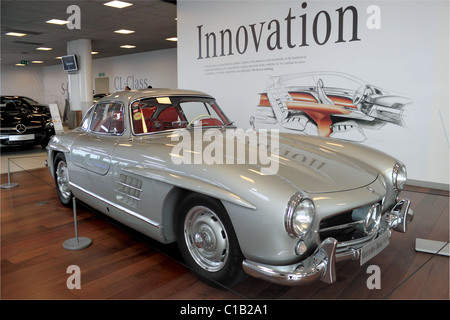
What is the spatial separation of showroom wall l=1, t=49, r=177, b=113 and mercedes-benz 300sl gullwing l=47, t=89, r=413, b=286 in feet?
35.3

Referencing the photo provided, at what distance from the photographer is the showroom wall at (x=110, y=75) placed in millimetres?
13695

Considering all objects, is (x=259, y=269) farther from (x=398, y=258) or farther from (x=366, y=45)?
(x=366, y=45)

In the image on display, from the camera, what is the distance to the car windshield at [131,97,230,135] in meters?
2.76

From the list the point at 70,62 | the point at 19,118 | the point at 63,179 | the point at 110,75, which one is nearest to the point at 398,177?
the point at 63,179

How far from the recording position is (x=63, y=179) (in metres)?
3.66

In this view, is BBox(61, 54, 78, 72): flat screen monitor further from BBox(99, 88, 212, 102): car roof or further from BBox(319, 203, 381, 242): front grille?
BBox(319, 203, 381, 242): front grille

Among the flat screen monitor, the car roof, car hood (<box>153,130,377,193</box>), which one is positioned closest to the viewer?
car hood (<box>153,130,377,193</box>)

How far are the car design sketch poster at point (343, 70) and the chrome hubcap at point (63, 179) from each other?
2280 mm

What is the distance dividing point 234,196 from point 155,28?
907 cm

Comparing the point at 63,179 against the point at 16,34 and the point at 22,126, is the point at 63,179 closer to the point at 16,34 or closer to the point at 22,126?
the point at 22,126

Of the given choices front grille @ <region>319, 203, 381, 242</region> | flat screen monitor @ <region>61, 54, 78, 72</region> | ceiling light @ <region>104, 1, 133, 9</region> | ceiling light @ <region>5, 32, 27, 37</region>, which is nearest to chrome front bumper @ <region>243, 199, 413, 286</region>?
front grille @ <region>319, 203, 381, 242</region>

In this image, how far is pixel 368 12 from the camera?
185 inches
